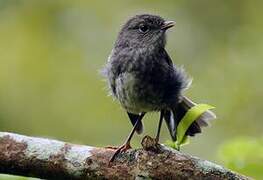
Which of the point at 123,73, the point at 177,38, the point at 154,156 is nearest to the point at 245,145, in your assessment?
the point at 154,156

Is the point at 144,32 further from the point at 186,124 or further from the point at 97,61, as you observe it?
the point at 97,61

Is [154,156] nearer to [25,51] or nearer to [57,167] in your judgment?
[57,167]

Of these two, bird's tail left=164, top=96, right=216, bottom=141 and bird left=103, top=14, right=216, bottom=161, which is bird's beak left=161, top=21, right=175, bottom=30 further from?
bird's tail left=164, top=96, right=216, bottom=141

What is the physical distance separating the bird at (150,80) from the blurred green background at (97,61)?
196cm

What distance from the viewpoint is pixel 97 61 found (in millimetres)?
8172

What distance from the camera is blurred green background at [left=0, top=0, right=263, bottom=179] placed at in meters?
7.20

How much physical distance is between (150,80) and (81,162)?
1102mm

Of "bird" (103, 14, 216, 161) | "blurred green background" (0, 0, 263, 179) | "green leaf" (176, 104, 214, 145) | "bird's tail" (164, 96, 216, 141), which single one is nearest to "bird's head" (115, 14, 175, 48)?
"bird" (103, 14, 216, 161)

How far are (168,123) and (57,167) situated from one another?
3.98 ft

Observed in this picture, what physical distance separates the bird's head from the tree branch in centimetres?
138

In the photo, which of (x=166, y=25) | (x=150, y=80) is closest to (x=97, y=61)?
(x=166, y=25)

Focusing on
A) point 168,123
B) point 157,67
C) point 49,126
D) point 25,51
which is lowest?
point 49,126

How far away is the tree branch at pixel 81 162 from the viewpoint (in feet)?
12.4

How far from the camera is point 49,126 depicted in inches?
319
